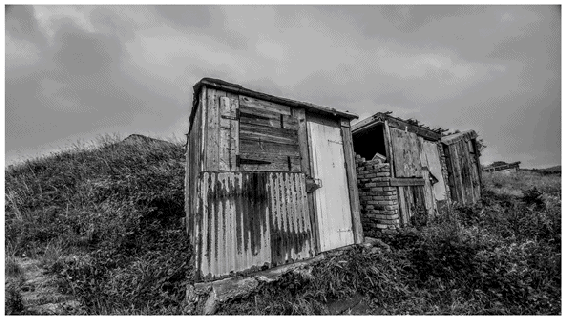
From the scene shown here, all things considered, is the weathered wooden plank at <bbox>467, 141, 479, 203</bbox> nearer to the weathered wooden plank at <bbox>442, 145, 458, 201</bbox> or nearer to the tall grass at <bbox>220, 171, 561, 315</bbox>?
the weathered wooden plank at <bbox>442, 145, 458, 201</bbox>

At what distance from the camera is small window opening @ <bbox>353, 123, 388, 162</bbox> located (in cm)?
775

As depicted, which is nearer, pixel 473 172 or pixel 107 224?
pixel 107 224

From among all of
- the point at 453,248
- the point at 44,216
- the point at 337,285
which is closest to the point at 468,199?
the point at 453,248

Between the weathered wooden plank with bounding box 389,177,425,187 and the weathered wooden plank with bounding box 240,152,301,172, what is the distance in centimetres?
279

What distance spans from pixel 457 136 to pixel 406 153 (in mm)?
3675

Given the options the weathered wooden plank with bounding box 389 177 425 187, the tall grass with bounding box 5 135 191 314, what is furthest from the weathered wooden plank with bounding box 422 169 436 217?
the tall grass with bounding box 5 135 191 314

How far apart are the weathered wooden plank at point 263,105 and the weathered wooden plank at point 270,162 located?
0.94 m

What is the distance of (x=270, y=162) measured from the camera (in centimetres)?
468

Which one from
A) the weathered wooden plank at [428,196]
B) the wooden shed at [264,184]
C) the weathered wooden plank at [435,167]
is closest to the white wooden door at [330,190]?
the wooden shed at [264,184]

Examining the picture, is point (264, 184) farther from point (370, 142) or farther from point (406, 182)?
point (370, 142)

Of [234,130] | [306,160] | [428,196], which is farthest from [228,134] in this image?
[428,196]

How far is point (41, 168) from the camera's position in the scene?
877 cm

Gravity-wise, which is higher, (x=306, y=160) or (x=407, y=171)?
(x=306, y=160)

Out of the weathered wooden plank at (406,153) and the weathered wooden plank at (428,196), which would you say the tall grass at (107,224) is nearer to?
the weathered wooden plank at (406,153)
